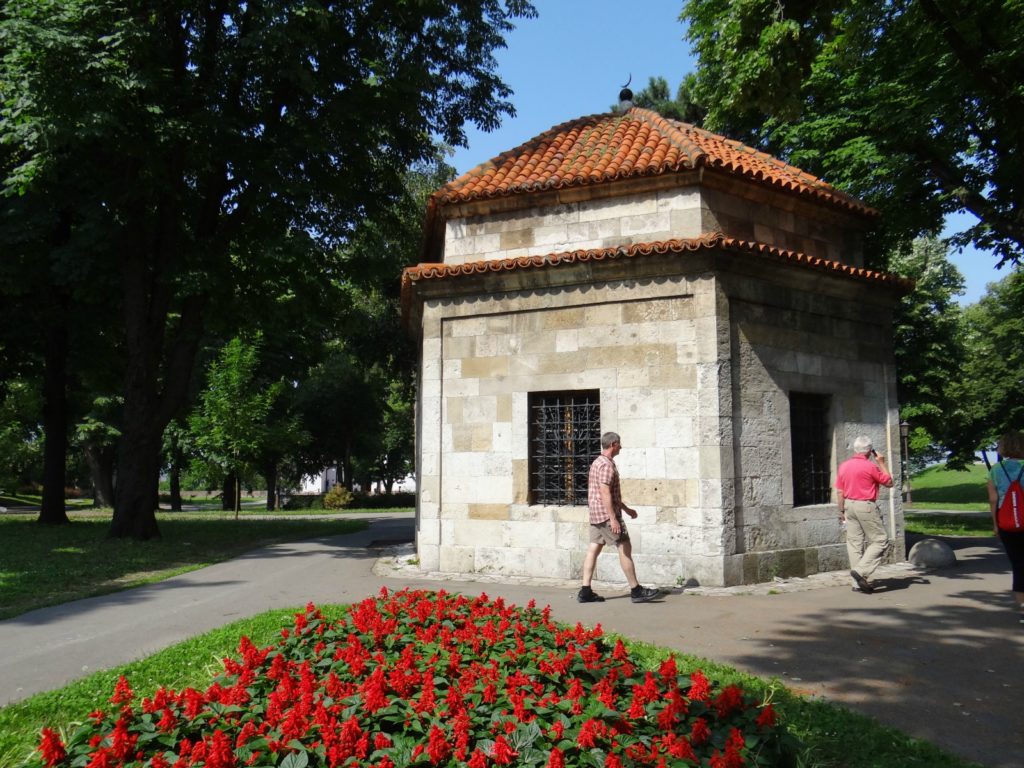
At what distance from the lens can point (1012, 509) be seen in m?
6.88

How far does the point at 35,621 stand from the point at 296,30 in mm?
9612

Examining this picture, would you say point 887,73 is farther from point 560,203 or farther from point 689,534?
point 689,534

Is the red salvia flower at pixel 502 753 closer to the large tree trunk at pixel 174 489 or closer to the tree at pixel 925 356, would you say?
the tree at pixel 925 356

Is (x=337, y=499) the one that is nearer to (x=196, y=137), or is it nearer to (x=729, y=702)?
(x=196, y=137)

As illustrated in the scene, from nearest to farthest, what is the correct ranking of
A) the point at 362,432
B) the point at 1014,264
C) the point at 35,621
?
the point at 35,621, the point at 1014,264, the point at 362,432

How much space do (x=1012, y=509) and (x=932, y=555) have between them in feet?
12.1

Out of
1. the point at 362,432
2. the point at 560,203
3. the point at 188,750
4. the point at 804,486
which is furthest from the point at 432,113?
the point at 362,432

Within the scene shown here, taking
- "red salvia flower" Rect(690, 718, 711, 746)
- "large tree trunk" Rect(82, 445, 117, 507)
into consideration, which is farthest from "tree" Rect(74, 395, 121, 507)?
"red salvia flower" Rect(690, 718, 711, 746)

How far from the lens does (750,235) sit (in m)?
10.3

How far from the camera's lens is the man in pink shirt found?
8.33 m

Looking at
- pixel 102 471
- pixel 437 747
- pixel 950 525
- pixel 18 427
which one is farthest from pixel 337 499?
pixel 437 747

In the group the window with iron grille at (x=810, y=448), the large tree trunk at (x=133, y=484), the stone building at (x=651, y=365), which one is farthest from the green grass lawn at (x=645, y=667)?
the large tree trunk at (x=133, y=484)

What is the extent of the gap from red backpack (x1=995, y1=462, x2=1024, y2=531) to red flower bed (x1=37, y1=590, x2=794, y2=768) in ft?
14.0

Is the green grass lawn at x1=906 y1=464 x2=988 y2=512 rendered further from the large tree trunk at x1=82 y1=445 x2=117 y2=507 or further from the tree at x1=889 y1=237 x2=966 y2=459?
the large tree trunk at x1=82 y1=445 x2=117 y2=507
